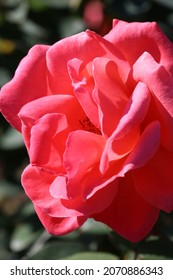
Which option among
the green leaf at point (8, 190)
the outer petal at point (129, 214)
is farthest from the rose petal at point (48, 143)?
the green leaf at point (8, 190)

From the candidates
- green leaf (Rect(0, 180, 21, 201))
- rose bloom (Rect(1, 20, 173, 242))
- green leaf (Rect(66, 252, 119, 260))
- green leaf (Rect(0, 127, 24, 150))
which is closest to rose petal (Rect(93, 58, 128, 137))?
rose bloom (Rect(1, 20, 173, 242))

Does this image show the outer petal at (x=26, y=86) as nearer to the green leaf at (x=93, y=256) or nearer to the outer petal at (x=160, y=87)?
the outer petal at (x=160, y=87)

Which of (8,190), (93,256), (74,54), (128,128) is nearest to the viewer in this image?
(128,128)

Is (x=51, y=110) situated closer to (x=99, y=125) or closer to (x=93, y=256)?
(x=99, y=125)

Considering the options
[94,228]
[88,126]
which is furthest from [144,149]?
[94,228]

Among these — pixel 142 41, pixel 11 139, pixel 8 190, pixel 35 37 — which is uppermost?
pixel 142 41

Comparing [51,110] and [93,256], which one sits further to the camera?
[93,256]
